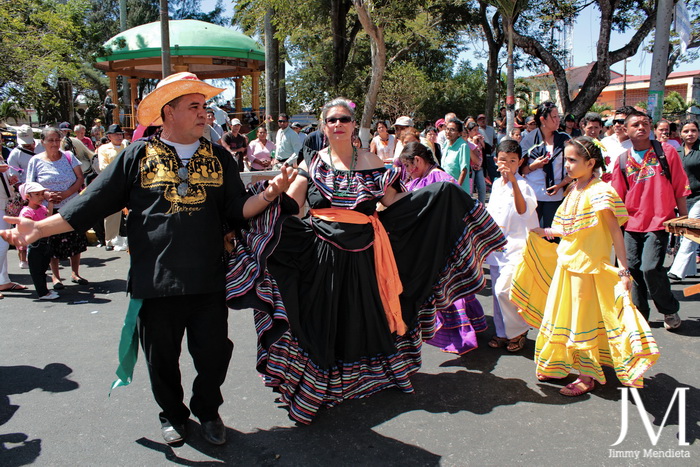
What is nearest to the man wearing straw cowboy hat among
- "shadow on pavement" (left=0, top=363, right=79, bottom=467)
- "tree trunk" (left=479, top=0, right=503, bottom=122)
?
"shadow on pavement" (left=0, top=363, right=79, bottom=467)

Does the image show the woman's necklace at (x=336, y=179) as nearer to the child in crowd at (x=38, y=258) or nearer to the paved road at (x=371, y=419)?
the paved road at (x=371, y=419)

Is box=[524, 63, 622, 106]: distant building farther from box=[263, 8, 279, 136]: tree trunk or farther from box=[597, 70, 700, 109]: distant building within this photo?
box=[263, 8, 279, 136]: tree trunk

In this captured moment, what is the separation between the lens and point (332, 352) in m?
3.71

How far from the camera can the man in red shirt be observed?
5037 mm

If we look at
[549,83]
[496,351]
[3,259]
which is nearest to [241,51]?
[3,259]

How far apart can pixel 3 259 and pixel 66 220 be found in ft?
15.1

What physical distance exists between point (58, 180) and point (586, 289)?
248 inches

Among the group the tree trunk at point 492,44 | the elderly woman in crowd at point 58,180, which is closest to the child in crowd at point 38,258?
the elderly woman in crowd at point 58,180

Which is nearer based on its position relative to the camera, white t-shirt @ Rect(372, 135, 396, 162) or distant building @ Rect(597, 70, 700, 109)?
white t-shirt @ Rect(372, 135, 396, 162)

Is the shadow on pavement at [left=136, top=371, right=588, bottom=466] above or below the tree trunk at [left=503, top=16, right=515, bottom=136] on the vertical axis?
below

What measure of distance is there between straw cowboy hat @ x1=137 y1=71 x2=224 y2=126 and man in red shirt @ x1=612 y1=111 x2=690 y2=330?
377 cm

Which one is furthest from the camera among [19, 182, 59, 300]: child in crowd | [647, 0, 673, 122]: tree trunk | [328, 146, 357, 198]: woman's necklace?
[647, 0, 673, 122]: tree trunk

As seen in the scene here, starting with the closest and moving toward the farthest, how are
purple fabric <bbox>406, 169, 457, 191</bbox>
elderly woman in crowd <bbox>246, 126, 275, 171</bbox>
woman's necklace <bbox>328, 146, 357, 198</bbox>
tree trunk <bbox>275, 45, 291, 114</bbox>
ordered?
woman's necklace <bbox>328, 146, 357, 198</bbox>
purple fabric <bbox>406, 169, 457, 191</bbox>
elderly woman in crowd <bbox>246, 126, 275, 171</bbox>
tree trunk <bbox>275, 45, 291, 114</bbox>

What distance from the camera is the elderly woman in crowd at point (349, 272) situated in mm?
3568
